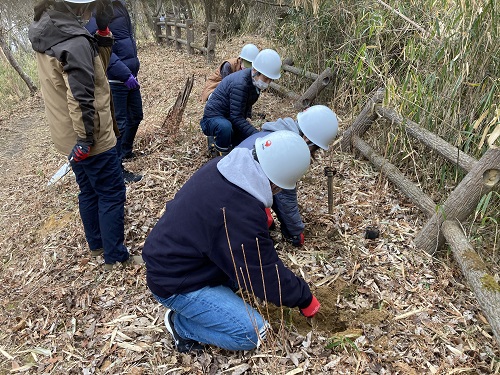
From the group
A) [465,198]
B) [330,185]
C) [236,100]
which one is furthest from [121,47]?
[465,198]

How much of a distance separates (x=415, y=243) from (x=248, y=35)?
945 cm

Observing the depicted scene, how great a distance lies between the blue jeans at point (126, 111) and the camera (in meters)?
4.07

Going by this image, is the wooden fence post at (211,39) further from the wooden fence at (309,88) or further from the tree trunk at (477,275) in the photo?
the tree trunk at (477,275)

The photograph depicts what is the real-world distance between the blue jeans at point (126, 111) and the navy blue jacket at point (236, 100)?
2.67 ft

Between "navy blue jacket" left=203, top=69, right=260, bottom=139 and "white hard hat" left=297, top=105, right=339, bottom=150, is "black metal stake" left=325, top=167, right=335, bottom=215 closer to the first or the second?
"white hard hat" left=297, top=105, right=339, bottom=150

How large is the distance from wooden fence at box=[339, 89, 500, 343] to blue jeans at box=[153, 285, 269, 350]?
4.55 ft

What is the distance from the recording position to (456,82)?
323cm

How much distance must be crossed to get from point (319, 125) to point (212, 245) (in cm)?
132

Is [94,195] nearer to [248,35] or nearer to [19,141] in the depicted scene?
[19,141]

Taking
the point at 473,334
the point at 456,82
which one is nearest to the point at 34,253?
the point at 473,334

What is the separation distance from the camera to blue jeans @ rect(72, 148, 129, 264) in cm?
279

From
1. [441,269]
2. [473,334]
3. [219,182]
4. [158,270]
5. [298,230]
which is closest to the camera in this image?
[219,182]

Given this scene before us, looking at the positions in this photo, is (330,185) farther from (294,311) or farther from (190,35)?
(190,35)

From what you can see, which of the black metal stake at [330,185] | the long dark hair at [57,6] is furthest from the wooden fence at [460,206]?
the long dark hair at [57,6]
